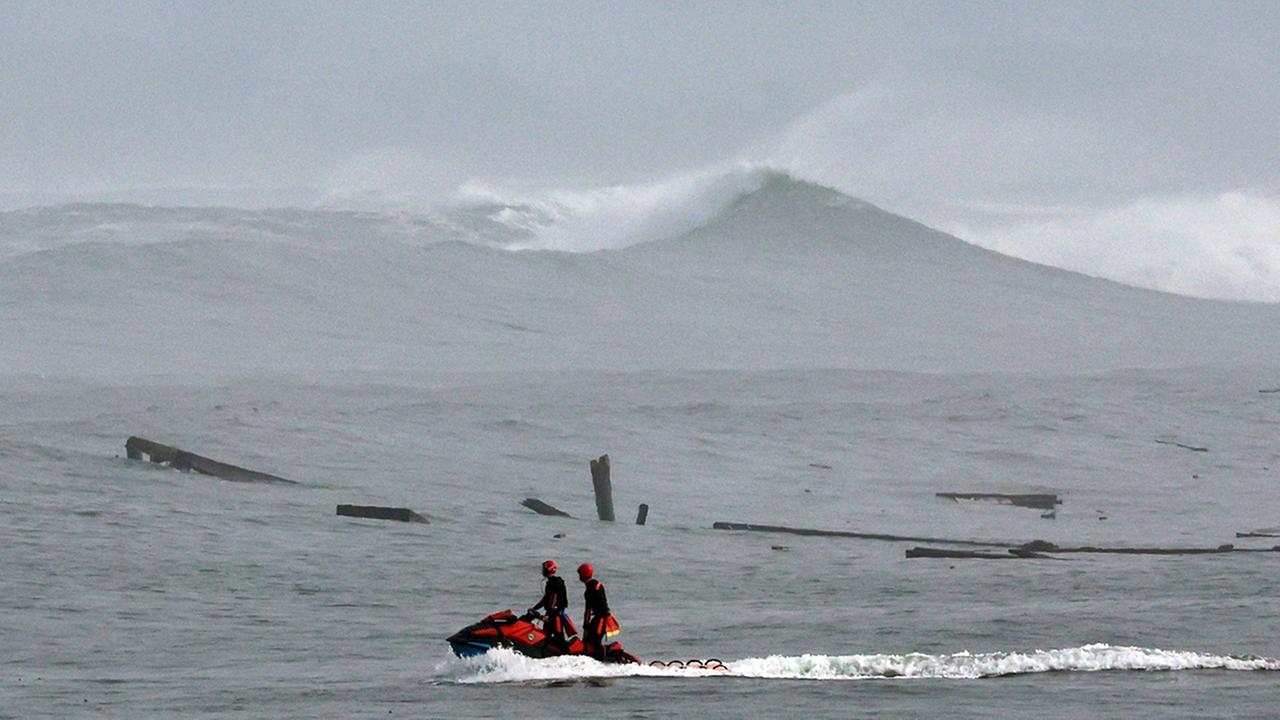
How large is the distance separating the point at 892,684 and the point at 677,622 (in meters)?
3.75

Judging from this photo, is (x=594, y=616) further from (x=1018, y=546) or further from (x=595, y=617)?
(x=1018, y=546)

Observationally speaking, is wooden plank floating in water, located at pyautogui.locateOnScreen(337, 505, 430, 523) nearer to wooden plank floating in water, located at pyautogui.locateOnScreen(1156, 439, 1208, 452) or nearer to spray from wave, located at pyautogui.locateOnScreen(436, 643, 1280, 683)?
spray from wave, located at pyautogui.locateOnScreen(436, 643, 1280, 683)

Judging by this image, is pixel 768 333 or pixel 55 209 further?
pixel 55 209

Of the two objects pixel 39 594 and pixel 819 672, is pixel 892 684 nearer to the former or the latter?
pixel 819 672

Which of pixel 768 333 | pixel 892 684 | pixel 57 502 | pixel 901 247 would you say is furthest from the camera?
pixel 901 247

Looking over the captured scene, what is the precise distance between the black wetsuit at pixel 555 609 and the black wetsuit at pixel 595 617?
0.16 m

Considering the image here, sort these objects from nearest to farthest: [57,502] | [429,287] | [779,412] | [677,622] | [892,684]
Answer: [892,684] → [677,622] → [57,502] → [779,412] → [429,287]

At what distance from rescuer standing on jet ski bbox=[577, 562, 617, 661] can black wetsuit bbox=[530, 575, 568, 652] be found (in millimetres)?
155

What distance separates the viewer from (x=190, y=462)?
2614 centimetres

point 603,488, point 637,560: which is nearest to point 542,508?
point 603,488

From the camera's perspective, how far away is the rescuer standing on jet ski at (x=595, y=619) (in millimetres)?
14562

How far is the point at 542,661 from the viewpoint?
14.7 metres

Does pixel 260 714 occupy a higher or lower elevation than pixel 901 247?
lower

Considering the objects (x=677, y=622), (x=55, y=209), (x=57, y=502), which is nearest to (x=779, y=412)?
(x=57, y=502)
